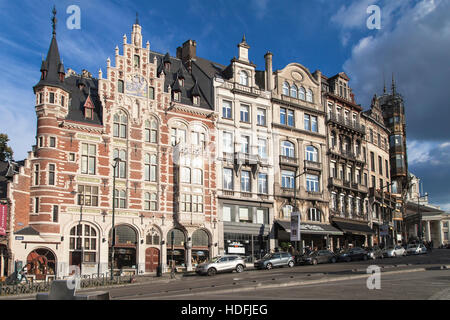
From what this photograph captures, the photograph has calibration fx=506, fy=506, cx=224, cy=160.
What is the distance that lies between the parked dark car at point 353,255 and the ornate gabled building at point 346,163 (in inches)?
442

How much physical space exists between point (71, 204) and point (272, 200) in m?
21.4

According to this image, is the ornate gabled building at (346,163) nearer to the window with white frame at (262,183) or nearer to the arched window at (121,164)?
the window with white frame at (262,183)

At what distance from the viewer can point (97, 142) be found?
140 ft

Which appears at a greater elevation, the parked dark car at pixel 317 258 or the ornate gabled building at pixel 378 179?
the ornate gabled building at pixel 378 179

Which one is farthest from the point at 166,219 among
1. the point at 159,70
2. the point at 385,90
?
the point at 385,90

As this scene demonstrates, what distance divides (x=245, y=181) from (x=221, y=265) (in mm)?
15088

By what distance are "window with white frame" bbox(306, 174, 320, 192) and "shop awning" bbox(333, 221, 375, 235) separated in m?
4.76

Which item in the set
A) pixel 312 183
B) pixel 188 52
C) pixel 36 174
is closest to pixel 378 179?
pixel 312 183

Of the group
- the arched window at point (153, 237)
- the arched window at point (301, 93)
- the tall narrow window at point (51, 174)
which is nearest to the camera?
the tall narrow window at point (51, 174)

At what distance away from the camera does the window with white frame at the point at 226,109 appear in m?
51.2

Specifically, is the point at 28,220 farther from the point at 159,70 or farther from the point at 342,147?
the point at 342,147

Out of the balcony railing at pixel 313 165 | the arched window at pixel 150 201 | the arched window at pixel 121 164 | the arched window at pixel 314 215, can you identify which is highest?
the balcony railing at pixel 313 165

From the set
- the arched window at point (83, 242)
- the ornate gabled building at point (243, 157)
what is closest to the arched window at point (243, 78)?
the ornate gabled building at point (243, 157)

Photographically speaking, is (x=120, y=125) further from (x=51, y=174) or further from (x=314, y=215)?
(x=314, y=215)
